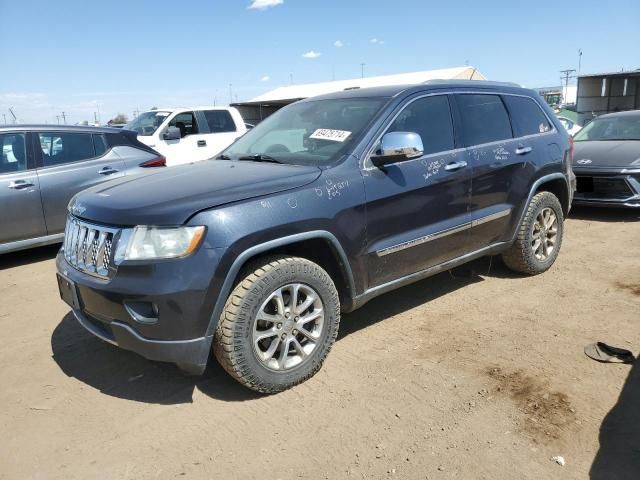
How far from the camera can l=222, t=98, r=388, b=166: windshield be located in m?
3.62

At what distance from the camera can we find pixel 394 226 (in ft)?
11.8

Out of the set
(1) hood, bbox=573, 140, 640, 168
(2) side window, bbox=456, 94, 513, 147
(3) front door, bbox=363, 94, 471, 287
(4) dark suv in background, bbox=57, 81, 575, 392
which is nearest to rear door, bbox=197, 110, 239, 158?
(4) dark suv in background, bbox=57, 81, 575, 392

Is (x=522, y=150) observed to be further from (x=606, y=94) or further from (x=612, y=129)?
(x=606, y=94)

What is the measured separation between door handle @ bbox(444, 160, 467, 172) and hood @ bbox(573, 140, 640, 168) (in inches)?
177

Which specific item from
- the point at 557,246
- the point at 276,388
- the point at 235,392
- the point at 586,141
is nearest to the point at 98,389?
the point at 235,392

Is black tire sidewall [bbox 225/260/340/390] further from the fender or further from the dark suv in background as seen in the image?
the fender

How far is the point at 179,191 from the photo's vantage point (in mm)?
3041

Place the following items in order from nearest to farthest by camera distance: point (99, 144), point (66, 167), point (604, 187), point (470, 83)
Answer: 1. point (470, 83)
2. point (66, 167)
3. point (99, 144)
4. point (604, 187)

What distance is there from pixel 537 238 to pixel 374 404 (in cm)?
285

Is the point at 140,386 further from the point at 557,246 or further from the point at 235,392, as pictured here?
the point at 557,246

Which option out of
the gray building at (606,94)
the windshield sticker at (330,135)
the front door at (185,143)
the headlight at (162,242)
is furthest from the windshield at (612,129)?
the gray building at (606,94)

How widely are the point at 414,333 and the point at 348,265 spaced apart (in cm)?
95

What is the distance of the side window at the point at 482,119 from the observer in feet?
14.0

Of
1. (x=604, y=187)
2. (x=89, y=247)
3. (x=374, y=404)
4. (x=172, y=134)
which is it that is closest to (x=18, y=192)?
(x=89, y=247)
